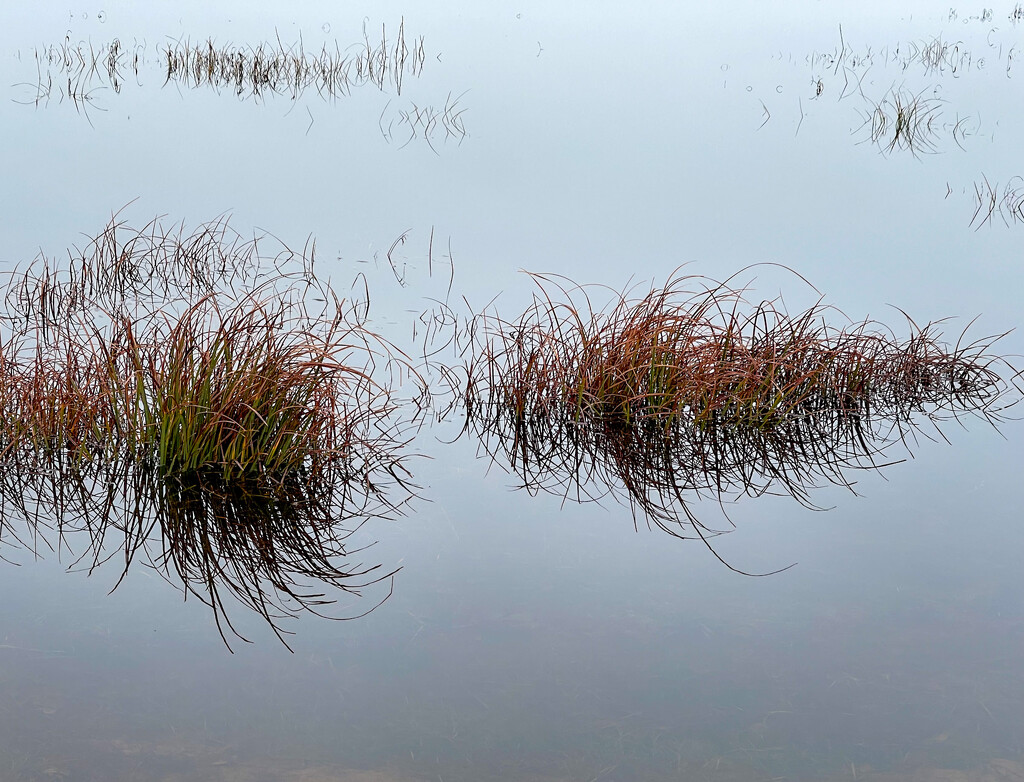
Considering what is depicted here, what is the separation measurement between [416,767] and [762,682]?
0.84 meters

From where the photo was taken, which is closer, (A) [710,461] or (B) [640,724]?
(B) [640,724]

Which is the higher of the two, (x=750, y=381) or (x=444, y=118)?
(x=444, y=118)

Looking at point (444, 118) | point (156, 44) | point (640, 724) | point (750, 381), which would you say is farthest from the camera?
point (156, 44)

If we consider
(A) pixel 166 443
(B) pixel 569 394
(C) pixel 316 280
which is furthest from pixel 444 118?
(A) pixel 166 443

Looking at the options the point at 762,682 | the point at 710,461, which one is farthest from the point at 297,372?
the point at 762,682

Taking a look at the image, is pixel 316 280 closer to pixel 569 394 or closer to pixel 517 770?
pixel 569 394

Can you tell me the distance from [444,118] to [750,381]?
6092 mm

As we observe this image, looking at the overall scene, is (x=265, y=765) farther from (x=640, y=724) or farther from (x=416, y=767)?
(x=640, y=724)

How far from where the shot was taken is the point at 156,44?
12.1 meters

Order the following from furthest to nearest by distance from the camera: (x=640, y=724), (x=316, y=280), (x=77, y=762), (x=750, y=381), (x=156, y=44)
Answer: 1. (x=156, y=44)
2. (x=316, y=280)
3. (x=750, y=381)
4. (x=640, y=724)
5. (x=77, y=762)

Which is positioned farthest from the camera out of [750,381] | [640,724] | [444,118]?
[444,118]

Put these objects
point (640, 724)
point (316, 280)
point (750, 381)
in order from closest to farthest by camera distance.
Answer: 1. point (640, 724)
2. point (750, 381)
3. point (316, 280)

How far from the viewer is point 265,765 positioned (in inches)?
81.6

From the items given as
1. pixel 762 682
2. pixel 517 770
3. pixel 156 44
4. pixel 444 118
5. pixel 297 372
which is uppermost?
pixel 156 44
